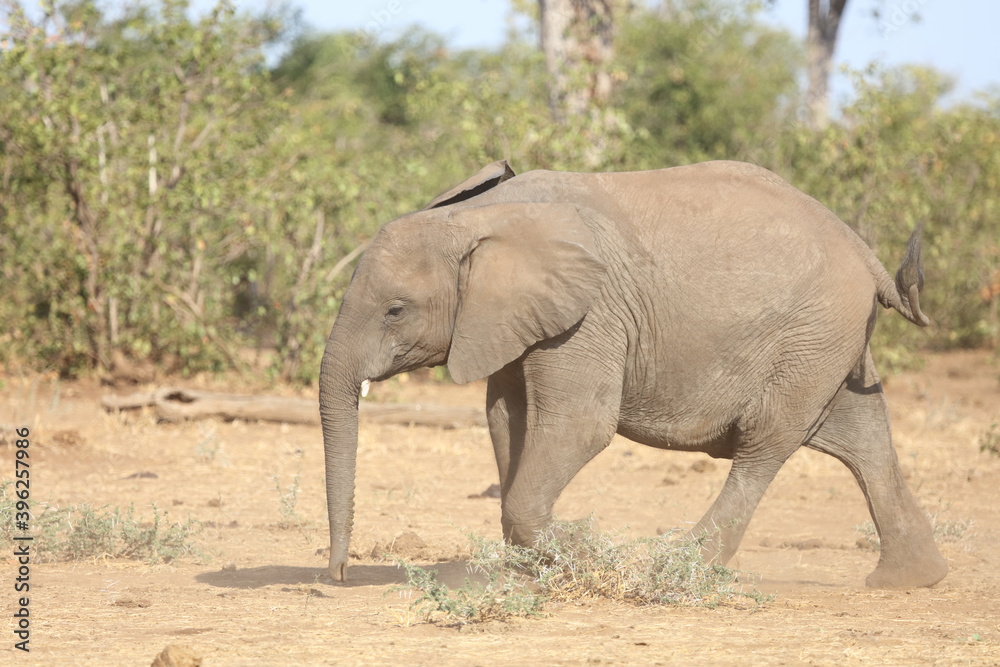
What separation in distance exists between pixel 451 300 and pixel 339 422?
2.42 feet

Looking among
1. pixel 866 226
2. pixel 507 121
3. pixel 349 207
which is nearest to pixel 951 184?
pixel 866 226

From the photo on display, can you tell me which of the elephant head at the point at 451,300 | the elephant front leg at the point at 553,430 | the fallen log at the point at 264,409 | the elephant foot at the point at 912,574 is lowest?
the elephant foot at the point at 912,574

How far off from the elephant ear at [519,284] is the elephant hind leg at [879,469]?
1.66m

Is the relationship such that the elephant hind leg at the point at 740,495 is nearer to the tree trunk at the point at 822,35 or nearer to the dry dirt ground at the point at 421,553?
the dry dirt ground at the point at 421,553

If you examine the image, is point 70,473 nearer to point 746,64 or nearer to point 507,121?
point 507,121

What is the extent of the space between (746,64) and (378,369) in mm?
20614

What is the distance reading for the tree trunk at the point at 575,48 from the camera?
14.2 meters

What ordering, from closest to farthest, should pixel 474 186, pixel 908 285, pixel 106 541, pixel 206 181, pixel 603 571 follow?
pixel 603 571, pixel 474 186, pixel 908 285, pixel 106 541, pixel 206 181

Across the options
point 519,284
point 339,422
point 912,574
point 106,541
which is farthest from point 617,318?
point 106,541

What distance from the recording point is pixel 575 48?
15.0 m

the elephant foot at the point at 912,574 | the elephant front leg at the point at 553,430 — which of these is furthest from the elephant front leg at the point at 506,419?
→ the elephant foot at the point at 912,574

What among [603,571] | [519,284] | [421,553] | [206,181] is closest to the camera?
[519,284]

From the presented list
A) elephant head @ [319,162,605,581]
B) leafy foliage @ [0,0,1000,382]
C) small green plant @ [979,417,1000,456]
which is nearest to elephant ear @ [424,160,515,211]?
elephant head @ [319,162,605,581]

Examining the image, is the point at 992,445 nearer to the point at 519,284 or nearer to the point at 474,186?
the point at 474,186
